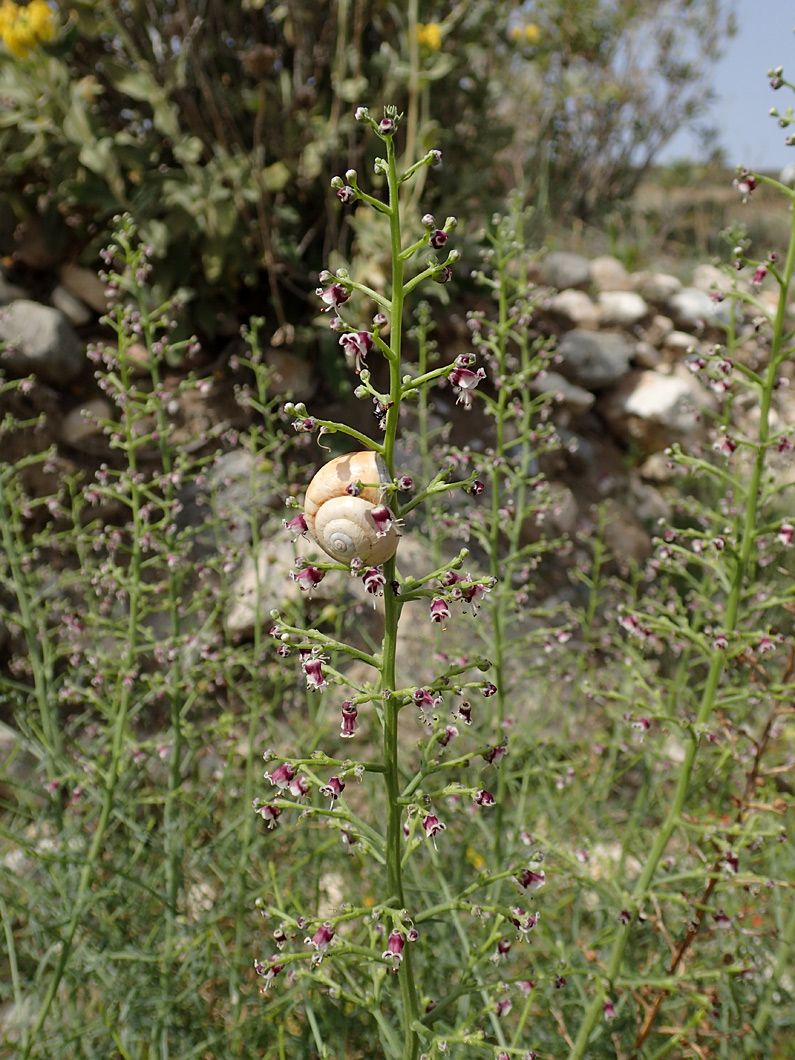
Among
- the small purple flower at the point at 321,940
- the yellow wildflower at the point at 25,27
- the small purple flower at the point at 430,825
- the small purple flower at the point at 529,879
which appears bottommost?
the small purple flower at the point at 321,940

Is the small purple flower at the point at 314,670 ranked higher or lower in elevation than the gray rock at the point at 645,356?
lower

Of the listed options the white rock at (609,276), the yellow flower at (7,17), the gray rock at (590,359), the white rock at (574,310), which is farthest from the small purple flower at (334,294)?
the white rock at (609,276)

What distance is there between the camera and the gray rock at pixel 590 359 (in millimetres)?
5363

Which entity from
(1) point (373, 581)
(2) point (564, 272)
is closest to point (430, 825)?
(1) point (373, 581)

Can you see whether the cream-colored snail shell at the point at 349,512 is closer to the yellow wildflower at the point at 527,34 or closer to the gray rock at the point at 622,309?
the gray rock at the point at 622,309

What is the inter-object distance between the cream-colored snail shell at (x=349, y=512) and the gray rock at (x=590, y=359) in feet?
14.9

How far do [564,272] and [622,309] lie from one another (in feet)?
1.69

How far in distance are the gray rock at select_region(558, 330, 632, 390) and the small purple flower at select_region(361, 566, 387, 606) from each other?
4571mm

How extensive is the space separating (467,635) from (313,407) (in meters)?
1.63

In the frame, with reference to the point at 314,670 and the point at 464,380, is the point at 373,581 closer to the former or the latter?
the point at 314,670

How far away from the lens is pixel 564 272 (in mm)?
5695

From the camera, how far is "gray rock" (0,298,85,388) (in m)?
3.62

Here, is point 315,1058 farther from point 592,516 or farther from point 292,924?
point 592,516

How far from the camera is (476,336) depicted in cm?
195
